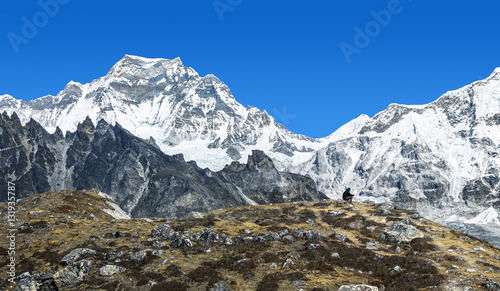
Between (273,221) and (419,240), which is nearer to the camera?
(419,240)

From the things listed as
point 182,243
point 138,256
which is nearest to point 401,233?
point 182,243

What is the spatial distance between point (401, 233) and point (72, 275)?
1592 inches

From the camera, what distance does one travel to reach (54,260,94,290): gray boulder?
36.6 meters

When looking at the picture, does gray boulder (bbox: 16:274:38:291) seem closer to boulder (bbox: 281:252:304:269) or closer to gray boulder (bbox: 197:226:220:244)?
gray boulder (bbox: 197:226:220:244)

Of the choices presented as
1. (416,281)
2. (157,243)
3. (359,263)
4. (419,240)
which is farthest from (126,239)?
(419,240)

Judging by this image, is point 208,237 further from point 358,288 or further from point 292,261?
point 358,288

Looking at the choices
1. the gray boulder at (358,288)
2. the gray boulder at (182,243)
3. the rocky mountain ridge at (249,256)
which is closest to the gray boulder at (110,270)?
the rocky mountain ridge at (249,256)

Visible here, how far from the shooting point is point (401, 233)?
167 ft

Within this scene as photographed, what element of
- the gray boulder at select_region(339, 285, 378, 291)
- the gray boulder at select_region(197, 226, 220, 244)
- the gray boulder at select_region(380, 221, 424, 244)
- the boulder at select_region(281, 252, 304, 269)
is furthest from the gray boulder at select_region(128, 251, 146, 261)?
the gray boulder at select_region(380, 221, 424, 244)

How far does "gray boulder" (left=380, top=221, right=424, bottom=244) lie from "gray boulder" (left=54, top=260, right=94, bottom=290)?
37.6 m

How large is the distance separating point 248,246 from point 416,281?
1888 cm

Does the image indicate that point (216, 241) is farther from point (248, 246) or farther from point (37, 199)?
point (37, 199)

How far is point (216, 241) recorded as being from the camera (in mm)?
47250

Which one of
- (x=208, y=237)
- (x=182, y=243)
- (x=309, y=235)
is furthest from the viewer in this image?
(x=309, y=235)
